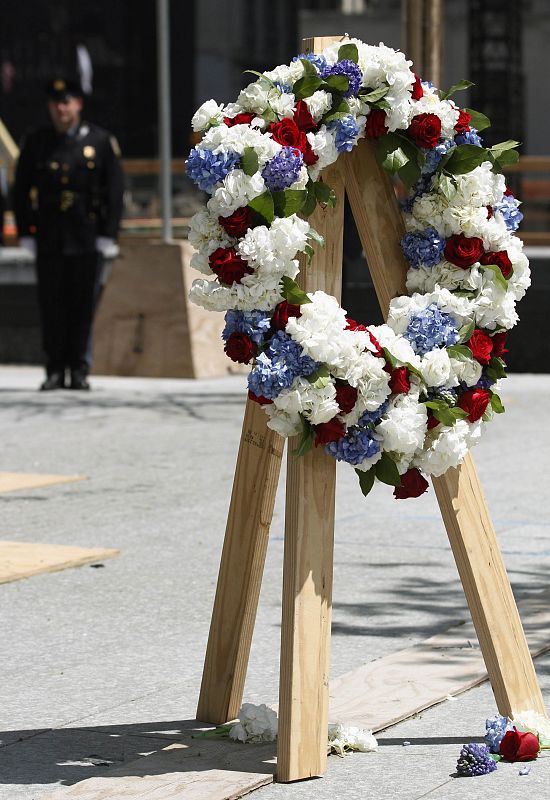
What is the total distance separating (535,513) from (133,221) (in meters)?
9.88

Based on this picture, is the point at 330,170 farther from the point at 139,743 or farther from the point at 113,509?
the point at 113,509

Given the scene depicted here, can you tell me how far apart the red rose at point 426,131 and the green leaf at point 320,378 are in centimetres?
68

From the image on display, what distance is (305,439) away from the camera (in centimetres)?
437

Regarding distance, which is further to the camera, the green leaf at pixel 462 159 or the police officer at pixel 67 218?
the police officer at pixel 67 218

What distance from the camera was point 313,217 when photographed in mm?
4496

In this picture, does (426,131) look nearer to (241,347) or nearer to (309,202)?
(309,202)

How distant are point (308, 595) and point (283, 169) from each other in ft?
3.58

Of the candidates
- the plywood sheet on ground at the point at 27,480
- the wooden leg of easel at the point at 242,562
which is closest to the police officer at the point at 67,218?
the plywood sheet on ground at the point at 27,480

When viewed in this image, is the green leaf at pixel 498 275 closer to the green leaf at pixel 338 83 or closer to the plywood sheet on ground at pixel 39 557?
the green leaf at pixel 338 83

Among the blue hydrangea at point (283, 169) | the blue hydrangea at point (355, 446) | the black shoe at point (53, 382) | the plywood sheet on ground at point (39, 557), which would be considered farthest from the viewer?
the black shoe at point (53, 382)

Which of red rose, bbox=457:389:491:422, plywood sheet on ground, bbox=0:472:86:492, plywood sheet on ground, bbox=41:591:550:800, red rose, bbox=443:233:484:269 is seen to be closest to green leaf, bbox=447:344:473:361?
red rose, bbox=457:389:491:422

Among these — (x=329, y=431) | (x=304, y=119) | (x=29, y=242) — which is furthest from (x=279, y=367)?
(x=29, y=242)

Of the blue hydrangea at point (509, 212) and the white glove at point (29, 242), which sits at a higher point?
the blue hydrangea at point (509, 212)

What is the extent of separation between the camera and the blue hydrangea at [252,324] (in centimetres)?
435
